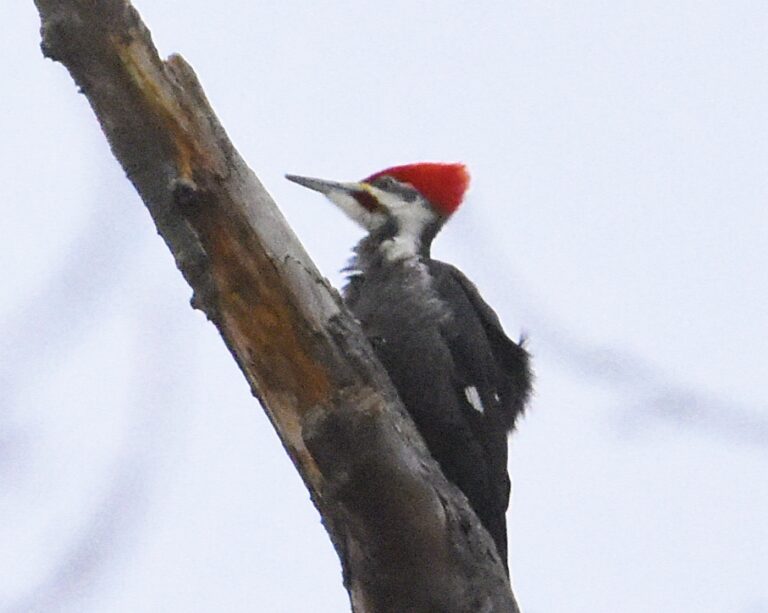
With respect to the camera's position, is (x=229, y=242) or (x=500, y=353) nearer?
(x=229, y=242)

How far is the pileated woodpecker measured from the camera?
3.03m

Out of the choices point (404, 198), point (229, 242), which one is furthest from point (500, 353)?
point (229, 242)

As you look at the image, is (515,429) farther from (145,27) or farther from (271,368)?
(145,27)

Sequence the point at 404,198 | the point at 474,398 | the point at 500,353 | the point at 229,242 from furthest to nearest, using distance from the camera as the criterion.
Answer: the point at 404,198, the point at 500,353, the point at 474,398, the point at 229,242

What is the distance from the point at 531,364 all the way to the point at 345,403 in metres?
1.48

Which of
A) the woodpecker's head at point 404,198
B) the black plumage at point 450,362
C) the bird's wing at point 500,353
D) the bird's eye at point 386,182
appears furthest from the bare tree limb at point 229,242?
the bird's eye at point 386,182

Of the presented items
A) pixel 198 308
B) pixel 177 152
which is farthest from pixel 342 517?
pixel 177 152

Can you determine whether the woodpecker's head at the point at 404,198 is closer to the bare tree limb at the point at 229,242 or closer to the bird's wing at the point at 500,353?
the bird's wing at the point at 500,353

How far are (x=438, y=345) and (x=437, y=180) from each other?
0.93m

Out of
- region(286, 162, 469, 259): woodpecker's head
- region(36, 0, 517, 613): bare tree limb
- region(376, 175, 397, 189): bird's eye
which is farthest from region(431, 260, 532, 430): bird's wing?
region(36, 0, 517, 613): bare tree limb

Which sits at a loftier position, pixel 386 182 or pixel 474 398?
pixel 386 182

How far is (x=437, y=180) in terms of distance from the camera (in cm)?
397

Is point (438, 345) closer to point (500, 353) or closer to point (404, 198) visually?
point (500, 353)

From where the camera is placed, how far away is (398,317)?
127 inches
